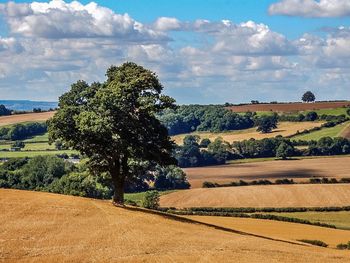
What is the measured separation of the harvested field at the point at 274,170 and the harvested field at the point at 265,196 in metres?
12.5

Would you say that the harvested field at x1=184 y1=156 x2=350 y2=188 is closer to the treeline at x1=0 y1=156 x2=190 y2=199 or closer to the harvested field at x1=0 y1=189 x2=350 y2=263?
the treeline at x1=0 y1=156 x2=190 y2=199

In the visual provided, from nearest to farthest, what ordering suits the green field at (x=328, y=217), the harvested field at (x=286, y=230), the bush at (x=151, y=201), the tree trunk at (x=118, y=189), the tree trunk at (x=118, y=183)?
the tree trunk at (x=118, y=183) < the tree trunk at (x=118, y=189) < the harvested field at (x=286, y=230) < the green field at (x=328, y=217) < the bush at (x=151, y=201)

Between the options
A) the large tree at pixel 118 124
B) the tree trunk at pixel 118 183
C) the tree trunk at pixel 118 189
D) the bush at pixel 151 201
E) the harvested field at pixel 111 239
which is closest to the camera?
the harvested field at pixel 111 239

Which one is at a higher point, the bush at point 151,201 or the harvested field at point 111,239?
the harvested field at point 111,239

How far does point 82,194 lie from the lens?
108m

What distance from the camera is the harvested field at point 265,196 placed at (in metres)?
123

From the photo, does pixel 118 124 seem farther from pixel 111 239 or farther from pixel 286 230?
pixel 286 230

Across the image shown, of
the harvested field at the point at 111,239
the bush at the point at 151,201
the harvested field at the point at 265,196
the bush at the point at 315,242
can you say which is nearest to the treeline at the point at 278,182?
the harvested field at the point at 265,196

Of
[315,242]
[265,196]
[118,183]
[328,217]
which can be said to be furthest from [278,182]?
[118,183]

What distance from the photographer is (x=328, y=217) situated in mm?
110688

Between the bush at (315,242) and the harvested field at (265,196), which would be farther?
the harvested field at (265,196)

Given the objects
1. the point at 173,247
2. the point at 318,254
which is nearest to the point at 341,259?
the point at 318,254

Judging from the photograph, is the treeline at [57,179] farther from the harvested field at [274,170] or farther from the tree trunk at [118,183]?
the tree trunk at [118,183]

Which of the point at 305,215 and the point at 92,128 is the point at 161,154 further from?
the point at 305,215
